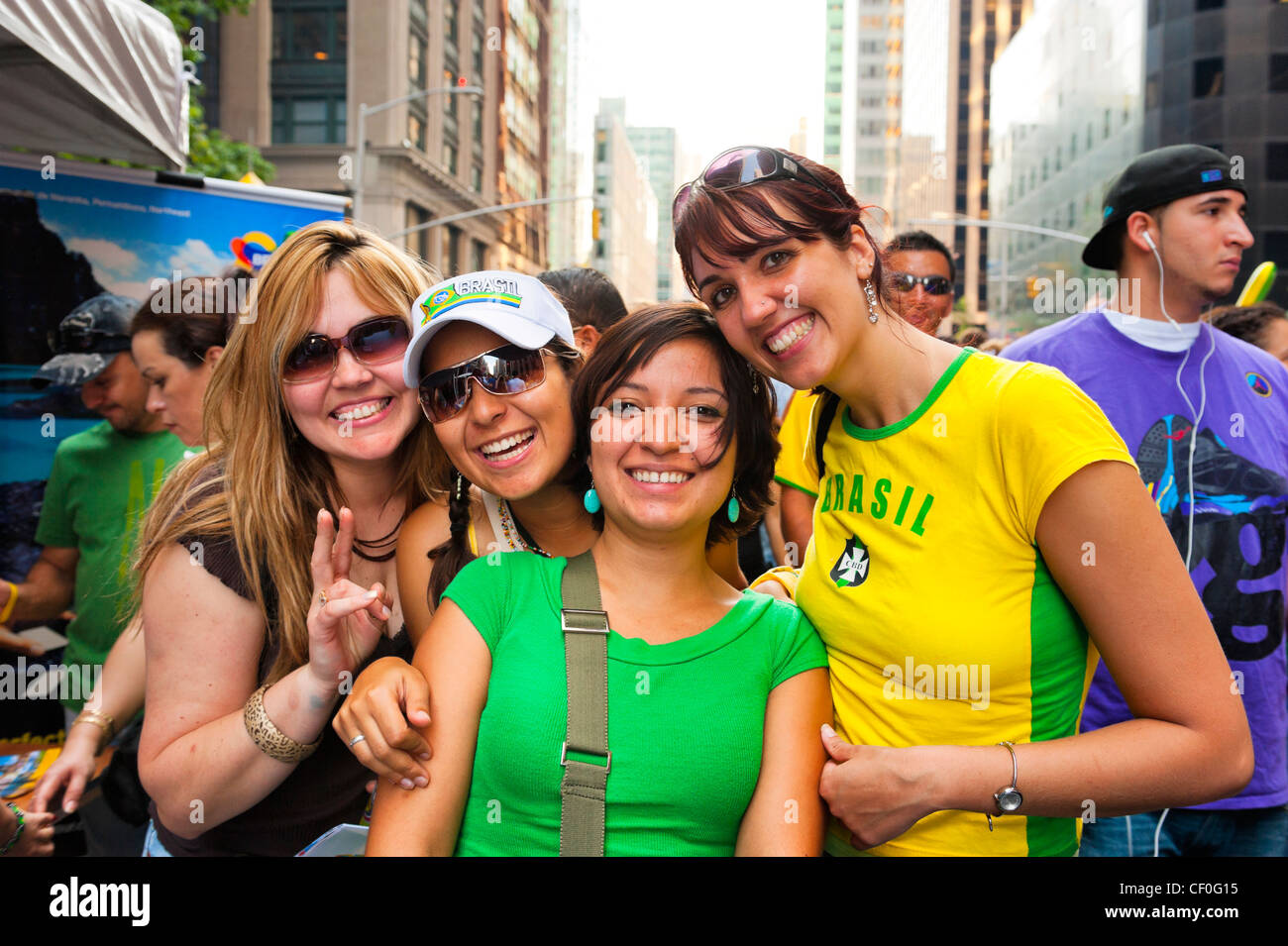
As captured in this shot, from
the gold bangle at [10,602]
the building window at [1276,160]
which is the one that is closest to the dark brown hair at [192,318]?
the gold bangle at [10,602]

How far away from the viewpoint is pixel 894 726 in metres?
1.90

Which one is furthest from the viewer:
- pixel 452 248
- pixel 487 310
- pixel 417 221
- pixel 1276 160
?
pixel 452 248

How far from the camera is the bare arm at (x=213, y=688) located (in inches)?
83.7

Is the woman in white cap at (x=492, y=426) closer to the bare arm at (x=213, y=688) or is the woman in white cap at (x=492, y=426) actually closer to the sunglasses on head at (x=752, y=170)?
the bare arm at (x=213, y=688)

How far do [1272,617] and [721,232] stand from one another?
7.38ft

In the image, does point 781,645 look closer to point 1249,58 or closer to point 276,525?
point 276,525

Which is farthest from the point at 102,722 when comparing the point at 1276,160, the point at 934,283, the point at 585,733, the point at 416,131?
the point at 1276,160

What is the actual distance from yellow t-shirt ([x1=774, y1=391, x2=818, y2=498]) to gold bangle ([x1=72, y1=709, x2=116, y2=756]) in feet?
8.10

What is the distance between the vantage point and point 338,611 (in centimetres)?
197

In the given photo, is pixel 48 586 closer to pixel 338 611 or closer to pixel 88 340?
pixel 88 340

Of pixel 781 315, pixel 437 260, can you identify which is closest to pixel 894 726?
pixel 781 315

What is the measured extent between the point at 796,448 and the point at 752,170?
1.15 metres

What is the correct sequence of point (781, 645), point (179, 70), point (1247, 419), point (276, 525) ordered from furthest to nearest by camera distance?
point (179, 70)
point (1247, 419)
point (276, 525)
point (781, 645)
